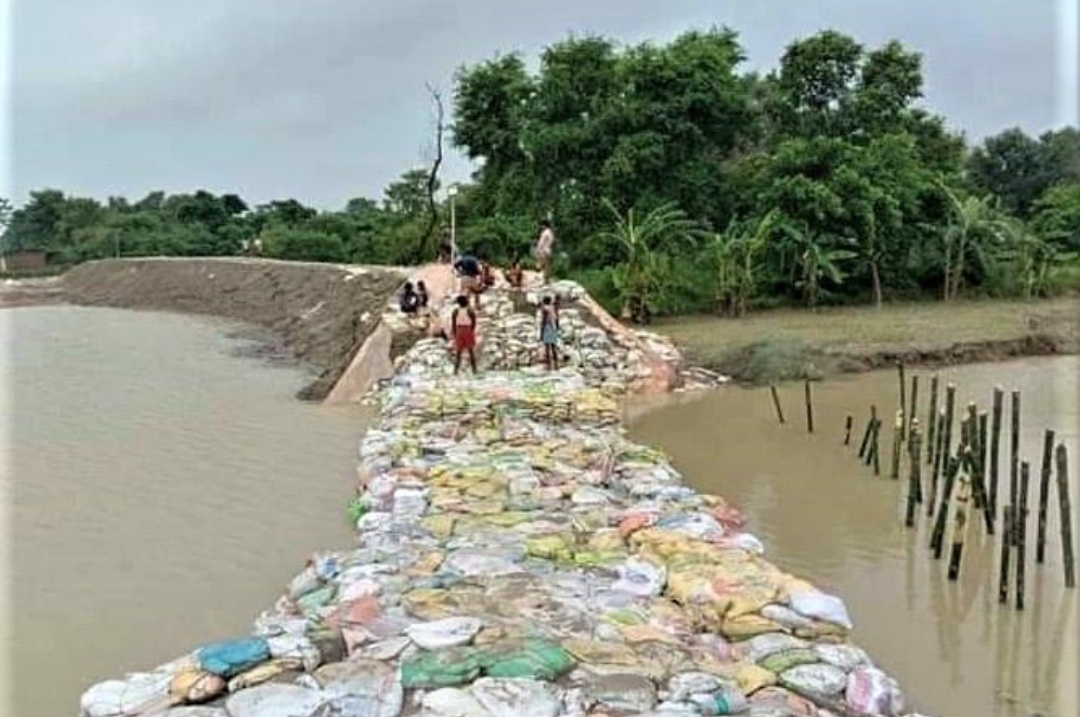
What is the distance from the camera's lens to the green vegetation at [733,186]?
2028 cm

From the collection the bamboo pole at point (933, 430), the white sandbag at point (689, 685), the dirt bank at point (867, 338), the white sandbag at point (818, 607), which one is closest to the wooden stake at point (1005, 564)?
the white sandbag at point (818, 607)

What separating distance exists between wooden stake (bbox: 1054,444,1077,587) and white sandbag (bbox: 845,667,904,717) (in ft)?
8.45

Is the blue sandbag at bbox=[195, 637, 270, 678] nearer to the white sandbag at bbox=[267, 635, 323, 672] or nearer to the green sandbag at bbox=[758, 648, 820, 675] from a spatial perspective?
the white sandbag at bbox=[267, 635, 323, 672]

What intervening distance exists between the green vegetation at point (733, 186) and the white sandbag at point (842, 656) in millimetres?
14447

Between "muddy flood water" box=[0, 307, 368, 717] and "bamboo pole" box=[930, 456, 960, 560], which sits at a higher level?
"bamboo pole" box=[930, 456, 960, 560]

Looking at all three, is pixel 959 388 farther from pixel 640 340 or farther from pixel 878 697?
pixel 878 697

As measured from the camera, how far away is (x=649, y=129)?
21.1m

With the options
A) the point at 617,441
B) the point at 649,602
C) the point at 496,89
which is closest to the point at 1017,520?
the point at 649,602

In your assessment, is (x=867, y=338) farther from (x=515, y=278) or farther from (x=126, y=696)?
(x=126, y=696)

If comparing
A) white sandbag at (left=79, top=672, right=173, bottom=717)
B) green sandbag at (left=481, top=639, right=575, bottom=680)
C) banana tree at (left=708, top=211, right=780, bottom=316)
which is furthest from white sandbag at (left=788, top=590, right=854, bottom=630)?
banana tree at (left=708, top=211, right=780, bottom=316)

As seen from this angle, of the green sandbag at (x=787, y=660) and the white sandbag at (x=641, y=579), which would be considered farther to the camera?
the white sandbag at (x=641, y=579)

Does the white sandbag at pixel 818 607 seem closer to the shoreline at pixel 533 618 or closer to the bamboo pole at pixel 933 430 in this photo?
the shoreline at pixel 533 618

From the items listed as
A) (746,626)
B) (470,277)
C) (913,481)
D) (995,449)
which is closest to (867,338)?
(470,277)

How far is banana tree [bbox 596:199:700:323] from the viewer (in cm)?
1888
